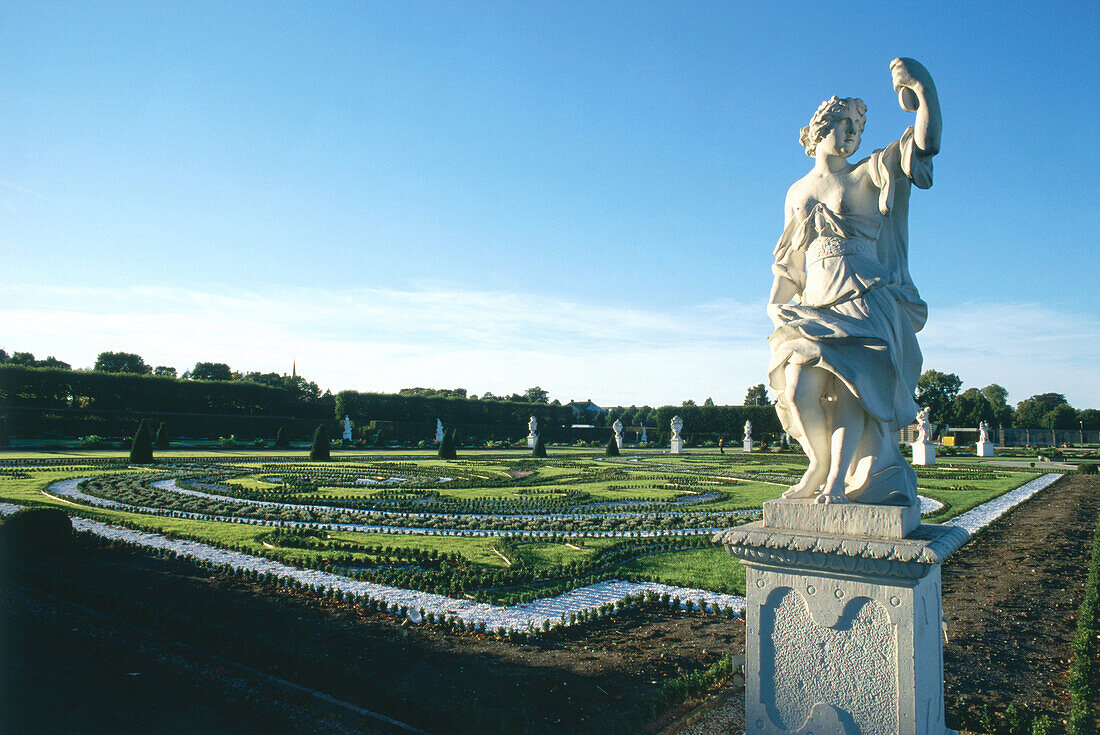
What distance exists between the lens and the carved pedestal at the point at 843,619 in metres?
2.90

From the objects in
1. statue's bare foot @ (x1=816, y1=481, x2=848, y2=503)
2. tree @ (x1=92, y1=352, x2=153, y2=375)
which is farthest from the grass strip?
tree @ (x1=92, y1=352, x2=153, y2=375)

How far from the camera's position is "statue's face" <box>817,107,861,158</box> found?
11.6ft

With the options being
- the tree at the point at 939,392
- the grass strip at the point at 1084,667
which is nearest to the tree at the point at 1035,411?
the tree at the point at 939,392

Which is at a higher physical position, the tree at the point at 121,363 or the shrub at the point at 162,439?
the tree at the point at 121,363

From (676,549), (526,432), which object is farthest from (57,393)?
(676,549)

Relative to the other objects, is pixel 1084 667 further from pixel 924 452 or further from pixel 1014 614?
pixel 924 452

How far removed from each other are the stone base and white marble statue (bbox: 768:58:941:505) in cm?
7

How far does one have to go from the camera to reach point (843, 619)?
10.0ft

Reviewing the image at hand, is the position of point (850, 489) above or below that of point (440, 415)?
below

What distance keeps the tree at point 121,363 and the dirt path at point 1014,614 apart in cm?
6518

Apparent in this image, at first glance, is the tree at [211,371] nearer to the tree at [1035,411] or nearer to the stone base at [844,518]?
the stone base at [844,518]

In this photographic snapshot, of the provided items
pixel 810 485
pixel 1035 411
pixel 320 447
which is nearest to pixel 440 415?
pixel 320 447

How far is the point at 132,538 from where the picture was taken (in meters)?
9.45

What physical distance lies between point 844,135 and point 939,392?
6899 centimetres
